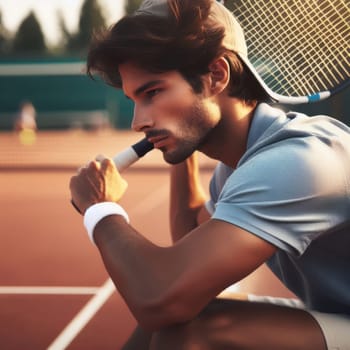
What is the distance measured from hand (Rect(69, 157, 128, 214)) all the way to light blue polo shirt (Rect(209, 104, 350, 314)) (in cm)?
39

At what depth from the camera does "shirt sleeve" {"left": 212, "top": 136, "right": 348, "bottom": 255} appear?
6.00ft

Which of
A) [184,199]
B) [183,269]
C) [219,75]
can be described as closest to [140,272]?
[183,269]

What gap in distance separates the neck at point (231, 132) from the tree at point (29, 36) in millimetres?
45402

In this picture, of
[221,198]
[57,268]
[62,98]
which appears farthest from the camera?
[62,98]

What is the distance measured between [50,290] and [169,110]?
2.73 meters

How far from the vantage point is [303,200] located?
1860mm

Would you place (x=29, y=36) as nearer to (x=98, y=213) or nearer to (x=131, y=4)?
(x=131, y=4)

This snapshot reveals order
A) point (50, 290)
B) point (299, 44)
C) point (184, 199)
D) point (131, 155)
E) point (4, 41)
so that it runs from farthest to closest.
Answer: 1. point (4, 41)
2. point (50, 290)
3. point (184, 199)
4. point (299, 44)
5. point (131, 155)

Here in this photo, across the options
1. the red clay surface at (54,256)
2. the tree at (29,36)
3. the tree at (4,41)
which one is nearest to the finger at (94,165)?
the red clay surface at (54,256)

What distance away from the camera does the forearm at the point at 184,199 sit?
9.34 ft

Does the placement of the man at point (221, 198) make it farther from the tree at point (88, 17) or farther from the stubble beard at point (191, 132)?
the tree at point (88, 17)

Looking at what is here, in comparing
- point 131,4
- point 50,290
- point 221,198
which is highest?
point 221,198

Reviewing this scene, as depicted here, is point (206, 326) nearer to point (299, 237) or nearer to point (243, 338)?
point (243, 338)

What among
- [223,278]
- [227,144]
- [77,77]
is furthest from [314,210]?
[77,77]
